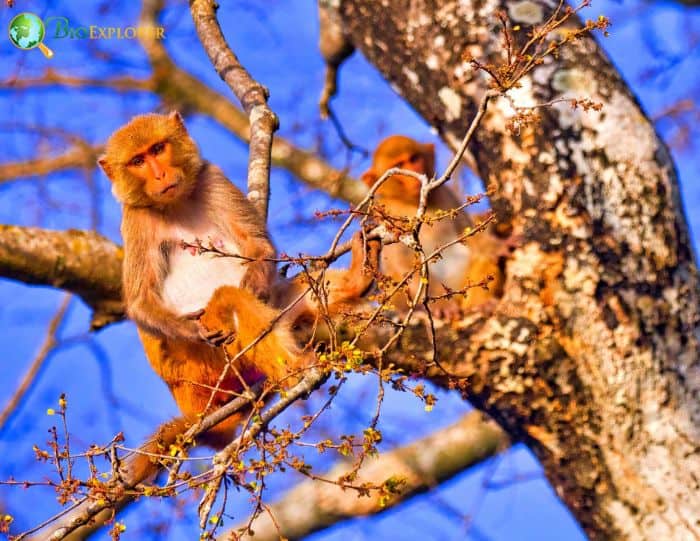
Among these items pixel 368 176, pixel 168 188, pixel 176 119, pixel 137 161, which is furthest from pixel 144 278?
pixel 368 176

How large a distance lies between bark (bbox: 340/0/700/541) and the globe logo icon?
263 cm

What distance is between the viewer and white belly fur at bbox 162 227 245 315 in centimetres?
431

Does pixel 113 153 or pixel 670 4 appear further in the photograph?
pixel 670 4

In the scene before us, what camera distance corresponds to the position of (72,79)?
9.23m

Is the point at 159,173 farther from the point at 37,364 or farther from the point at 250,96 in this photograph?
the point at 37,364

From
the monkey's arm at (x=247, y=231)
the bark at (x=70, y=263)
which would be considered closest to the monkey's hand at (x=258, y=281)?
the monkey's arm at (x=247, y=231)

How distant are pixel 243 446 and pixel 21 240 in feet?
9.63

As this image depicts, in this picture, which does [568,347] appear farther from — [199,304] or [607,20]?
[607,20]

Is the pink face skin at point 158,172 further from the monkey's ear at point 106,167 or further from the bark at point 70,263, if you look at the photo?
the bark at point 70,263

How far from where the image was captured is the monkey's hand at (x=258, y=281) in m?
3.95

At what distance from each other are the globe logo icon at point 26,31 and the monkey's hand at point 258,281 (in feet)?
7.60

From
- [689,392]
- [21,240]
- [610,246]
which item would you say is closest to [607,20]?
[610,246]

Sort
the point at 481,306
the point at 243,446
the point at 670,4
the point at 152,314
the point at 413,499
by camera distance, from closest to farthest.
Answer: the point at 243,446 < the point at 152,314 < the point at 481,306 < the point at 413,499 < the point at 670,4

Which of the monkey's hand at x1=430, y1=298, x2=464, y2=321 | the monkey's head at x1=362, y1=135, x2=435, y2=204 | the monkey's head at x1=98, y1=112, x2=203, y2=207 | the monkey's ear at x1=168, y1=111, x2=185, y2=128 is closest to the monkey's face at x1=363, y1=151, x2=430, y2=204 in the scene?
the monkey's head at x1=362, y1=135, x2=435, y2=204
